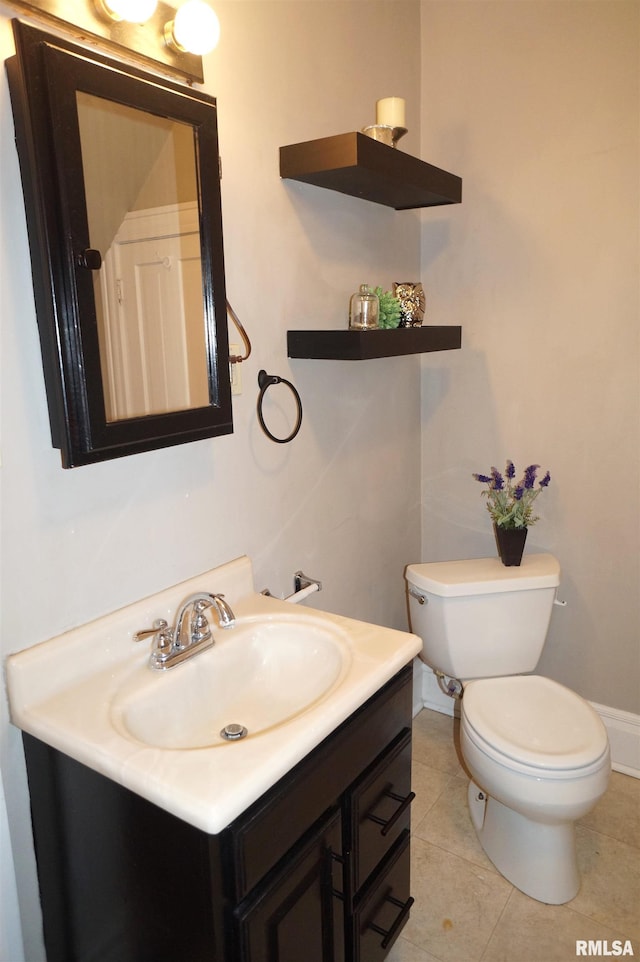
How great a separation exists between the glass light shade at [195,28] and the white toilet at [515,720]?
1445 mm

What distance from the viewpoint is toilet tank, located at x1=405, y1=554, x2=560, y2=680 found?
1.93 m

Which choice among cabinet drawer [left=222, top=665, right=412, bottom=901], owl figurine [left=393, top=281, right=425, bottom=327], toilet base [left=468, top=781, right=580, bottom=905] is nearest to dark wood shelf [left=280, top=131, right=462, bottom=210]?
owl figurine [left=393, top=281, right=425, bottom=327]

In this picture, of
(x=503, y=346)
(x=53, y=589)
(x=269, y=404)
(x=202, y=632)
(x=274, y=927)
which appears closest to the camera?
(x=274, y=927)

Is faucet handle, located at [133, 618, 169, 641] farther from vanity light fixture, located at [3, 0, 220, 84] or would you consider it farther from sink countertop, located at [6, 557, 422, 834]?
vanity light fixture, located at [3, 0, 220, 84]

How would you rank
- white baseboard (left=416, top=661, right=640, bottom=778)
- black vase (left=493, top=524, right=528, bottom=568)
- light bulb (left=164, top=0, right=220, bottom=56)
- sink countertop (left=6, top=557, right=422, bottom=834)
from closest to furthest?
1. sink countertop (left=6, top=557, right=422, bottom=834)
2. light bulb (left=164, top=0, right=220, bottom=56)
3. black vase (left=493, top=524, right=528, bottom=568)
4. white baseboard (left=416, top=661, right=640, bottom=778)

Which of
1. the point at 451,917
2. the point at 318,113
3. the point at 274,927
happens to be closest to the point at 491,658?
the point at 451,917

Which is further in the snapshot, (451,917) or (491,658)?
(491,658)

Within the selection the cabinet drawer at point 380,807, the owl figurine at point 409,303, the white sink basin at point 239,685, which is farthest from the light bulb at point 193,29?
the cabinet drawer at point 380,807

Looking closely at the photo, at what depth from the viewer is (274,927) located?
1.02 meters

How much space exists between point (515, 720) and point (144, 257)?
1484 millimetres

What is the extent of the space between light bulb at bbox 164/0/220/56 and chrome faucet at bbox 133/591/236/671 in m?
1.03

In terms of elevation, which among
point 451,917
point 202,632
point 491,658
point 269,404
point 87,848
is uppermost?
point 269,404

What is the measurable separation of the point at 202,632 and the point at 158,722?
19 centimetres

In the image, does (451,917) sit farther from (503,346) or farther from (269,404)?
(503,346)
